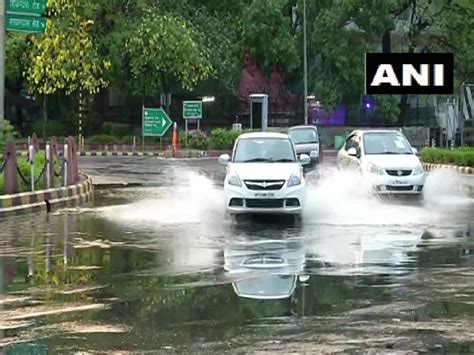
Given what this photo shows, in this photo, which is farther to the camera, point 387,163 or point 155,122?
point 155,122

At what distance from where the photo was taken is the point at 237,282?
9.91 m

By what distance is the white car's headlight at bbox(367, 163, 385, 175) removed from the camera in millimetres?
19609

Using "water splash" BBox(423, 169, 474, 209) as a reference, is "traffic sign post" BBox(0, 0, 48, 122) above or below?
above

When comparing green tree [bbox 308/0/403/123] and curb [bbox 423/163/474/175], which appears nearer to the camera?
curb [bbox 423/163/474/175]

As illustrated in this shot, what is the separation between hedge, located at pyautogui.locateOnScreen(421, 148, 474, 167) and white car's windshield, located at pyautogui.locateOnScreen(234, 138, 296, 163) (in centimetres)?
1603

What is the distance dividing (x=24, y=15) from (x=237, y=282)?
11634 millimetres

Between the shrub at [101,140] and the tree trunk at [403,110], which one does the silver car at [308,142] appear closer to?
the shrub at [101,140]

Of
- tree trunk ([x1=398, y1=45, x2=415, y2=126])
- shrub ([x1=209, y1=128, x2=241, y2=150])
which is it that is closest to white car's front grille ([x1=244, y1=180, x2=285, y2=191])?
shrub ([x1=209, y1=128, x2=241, y2=150])

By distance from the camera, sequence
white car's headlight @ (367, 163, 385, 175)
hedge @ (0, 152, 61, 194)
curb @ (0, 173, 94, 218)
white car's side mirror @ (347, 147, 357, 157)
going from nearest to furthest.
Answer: curb @ (0, 173, 94, 218), hedge @ (0, 152, 61, 194), white car's headlight @ (367, 163, 385, 175), white car's side mirror @ (347, 147, 357, 157)

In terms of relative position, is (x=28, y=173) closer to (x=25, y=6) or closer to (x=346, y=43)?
(x=25, y=6)

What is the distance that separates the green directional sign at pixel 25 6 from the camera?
760 inches

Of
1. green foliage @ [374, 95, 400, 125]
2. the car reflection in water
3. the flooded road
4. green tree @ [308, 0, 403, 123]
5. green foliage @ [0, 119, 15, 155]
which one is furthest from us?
green foliage @ [374, 95, 400, 125]

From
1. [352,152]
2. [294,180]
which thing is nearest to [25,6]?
[294,180]

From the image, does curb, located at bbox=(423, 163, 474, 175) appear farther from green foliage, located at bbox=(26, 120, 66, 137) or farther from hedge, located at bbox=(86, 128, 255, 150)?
green foliage, located at bbox=(26, 120, 66, 137)
